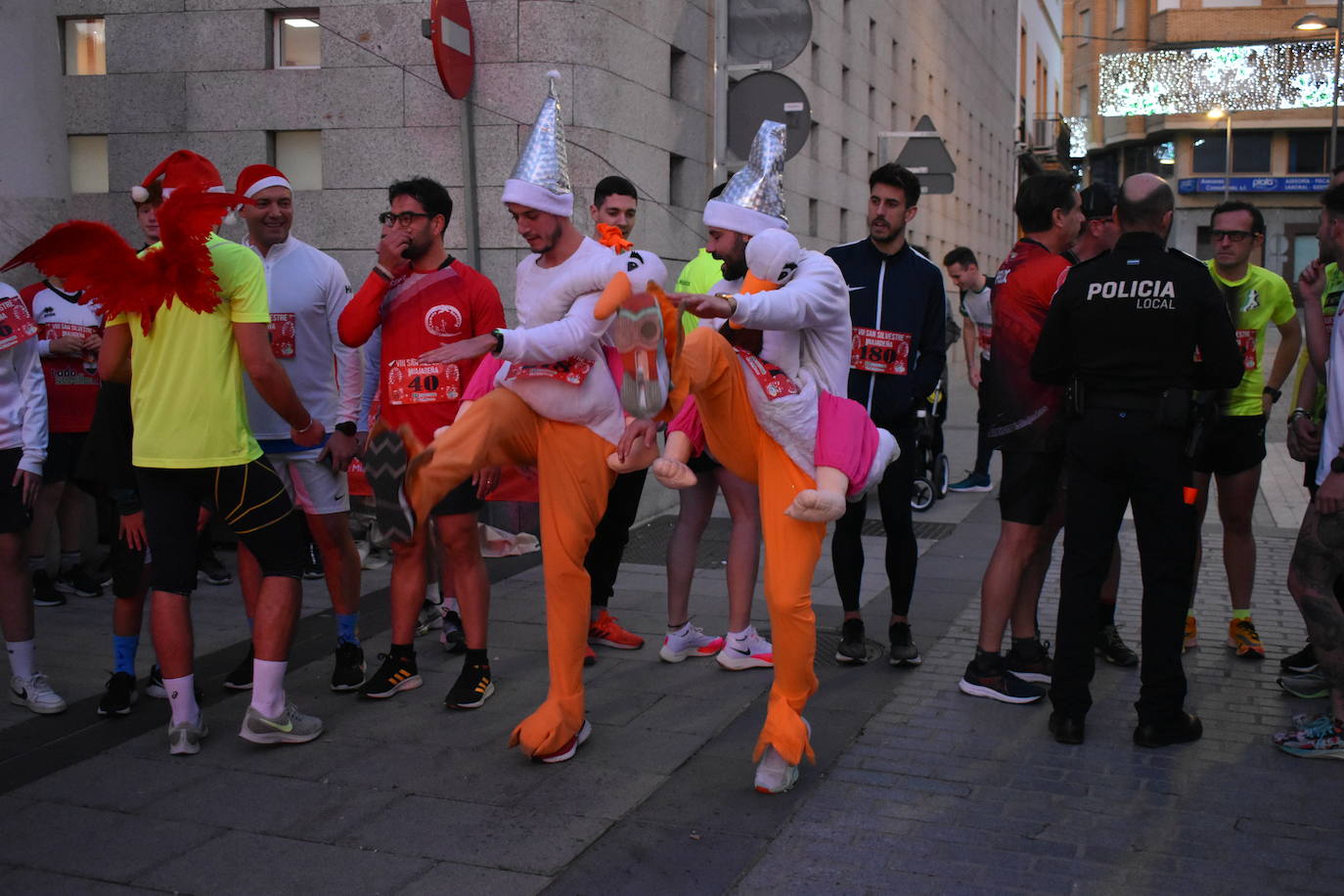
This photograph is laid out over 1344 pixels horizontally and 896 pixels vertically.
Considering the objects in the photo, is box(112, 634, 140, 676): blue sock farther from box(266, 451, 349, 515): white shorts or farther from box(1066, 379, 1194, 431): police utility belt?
box(1066, 379, 1194, 431): police utility belt

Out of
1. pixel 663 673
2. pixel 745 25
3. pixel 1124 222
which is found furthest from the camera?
pixel 745 25

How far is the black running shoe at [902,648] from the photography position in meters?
5.62

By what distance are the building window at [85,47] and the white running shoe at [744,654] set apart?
668 cm

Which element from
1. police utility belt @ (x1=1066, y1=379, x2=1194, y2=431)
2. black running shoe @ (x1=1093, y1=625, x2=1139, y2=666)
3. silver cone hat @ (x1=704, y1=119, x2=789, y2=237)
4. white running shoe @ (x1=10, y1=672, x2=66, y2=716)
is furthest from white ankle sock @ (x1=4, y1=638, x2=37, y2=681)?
black running shoe @ (x1=1093, y1=625, x2=1139, y2=666)

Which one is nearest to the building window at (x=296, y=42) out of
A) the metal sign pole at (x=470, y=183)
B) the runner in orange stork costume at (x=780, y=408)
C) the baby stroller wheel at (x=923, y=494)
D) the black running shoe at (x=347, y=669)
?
the metal sign pole at (x=470, y=183)

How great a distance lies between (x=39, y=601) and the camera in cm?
691

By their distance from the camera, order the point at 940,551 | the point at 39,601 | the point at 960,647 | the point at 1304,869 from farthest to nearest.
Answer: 1. the point at 940,551
2. the point at 39,601
3. the point at 960,647
4. the point at 1304,869

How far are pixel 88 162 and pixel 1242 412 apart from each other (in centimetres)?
801

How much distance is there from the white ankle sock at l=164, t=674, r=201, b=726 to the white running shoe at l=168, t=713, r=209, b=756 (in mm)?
20

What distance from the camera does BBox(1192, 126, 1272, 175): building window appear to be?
52969mm

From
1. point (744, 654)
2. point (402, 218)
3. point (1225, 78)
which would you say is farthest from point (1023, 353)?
point (1225, 78)

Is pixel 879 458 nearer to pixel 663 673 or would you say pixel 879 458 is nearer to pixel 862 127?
pixel 663 673

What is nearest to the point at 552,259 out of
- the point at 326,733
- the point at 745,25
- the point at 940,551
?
the point at 326,733

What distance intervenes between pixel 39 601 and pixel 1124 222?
5.64 metres
